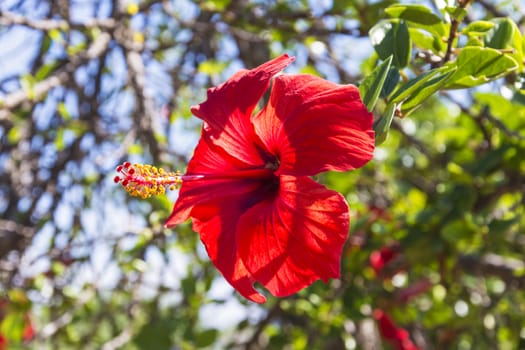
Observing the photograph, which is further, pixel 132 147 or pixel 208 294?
pixel 132 147

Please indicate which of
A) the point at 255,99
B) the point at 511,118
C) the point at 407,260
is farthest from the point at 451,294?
the point at 255,99

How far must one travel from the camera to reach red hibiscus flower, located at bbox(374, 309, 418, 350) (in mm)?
2014

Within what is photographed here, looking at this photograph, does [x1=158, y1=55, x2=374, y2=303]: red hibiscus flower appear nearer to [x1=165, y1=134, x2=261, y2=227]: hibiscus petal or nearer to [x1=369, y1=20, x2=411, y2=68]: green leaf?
[x1=165, y1=134, x2=261, y2=227]: hibiscus petal

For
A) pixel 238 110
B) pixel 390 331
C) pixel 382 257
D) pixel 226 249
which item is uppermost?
pixel 238 110

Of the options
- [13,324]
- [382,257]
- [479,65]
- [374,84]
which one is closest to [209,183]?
[374,84]

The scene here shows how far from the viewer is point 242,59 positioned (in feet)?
7.84

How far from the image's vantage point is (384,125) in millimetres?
770

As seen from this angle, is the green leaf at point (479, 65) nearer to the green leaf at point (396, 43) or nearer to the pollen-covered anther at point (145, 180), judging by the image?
the green leaf at point (396, 43)

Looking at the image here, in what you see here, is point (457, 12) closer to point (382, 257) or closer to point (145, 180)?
point (145, 180)

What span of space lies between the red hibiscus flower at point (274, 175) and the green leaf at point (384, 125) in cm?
2

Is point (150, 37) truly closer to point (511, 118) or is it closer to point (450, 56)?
point (511, 118)

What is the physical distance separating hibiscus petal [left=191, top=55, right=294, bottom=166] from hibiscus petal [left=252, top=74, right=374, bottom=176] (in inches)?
1.0

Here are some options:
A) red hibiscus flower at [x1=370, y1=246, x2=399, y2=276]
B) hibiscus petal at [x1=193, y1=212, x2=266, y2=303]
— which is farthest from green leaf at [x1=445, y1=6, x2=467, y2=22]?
red hibiscus flower at [x1=370, y1=246, x2=399, y2=276]

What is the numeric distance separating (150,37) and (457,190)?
4.82 ft
